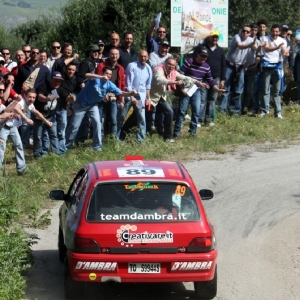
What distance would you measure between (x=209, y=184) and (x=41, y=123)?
146 inches

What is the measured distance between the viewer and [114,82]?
16703 millimetres

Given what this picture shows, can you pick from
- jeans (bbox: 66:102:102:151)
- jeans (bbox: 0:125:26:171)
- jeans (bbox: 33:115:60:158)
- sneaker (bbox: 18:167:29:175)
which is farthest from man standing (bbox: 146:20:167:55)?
sneaker (bbox: 18:167:29:175)

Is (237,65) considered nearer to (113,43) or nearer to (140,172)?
(113,43)

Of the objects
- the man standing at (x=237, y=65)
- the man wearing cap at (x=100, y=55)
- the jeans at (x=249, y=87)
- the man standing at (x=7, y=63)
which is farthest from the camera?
the jeans at (x=249, y=87)

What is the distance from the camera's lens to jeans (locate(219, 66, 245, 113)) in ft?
63.0

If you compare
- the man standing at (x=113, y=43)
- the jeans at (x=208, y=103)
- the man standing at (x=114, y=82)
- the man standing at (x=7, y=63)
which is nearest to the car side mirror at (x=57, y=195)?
the man standing at (x=114, y=82)

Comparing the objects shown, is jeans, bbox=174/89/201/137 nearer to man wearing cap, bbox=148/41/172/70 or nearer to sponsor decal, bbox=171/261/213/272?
man wearing cap, bbox=148/41/172/70

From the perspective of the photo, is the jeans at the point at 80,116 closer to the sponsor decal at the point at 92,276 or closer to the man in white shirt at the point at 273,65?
the man in white shirt at the point at 273,65

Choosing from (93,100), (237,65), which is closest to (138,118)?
(93,100)

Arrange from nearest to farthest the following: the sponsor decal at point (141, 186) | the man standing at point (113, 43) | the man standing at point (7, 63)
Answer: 1. the sponsor decal at point (141, 186)
2. the man standing at point (113, 43)
3. the man standing at point (7, 63)

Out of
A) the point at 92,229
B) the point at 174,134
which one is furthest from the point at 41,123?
the point at 92,229

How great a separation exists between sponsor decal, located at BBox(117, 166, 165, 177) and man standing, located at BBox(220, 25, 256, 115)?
10.5m

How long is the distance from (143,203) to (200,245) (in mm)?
744

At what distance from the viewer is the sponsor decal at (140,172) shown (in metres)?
8.61
